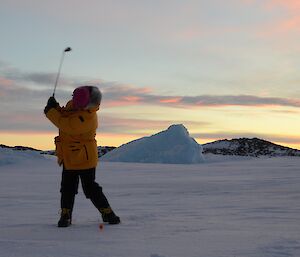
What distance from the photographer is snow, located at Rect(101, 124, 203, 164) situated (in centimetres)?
2541

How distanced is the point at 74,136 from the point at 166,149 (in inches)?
823

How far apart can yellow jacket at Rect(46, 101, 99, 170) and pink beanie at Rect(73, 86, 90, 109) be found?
0.30ft

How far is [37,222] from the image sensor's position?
17.6ft

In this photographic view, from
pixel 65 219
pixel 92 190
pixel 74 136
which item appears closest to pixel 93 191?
pixel 92 190

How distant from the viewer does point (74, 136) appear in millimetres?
5230

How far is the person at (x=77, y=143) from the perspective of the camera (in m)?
5.17

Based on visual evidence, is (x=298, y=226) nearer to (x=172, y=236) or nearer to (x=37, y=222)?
(x=172, y=236)

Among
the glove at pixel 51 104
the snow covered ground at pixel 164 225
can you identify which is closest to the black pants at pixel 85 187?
the snow covered ground at pixel 164 225

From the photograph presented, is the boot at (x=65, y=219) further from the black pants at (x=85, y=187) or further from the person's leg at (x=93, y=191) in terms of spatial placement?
the person's leg at (x=93, y=191)

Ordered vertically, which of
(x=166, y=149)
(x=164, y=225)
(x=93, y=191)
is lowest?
(x=164, y=225)

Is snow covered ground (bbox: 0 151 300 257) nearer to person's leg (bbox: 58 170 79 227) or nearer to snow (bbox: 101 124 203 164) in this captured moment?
person's leg (bbox: 58 170 79 227)

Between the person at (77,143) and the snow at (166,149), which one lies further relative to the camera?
the snow at (166,149)

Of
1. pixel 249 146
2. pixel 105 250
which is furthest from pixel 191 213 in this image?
pixel 249 146

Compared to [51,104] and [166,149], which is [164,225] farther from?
[166,149]
